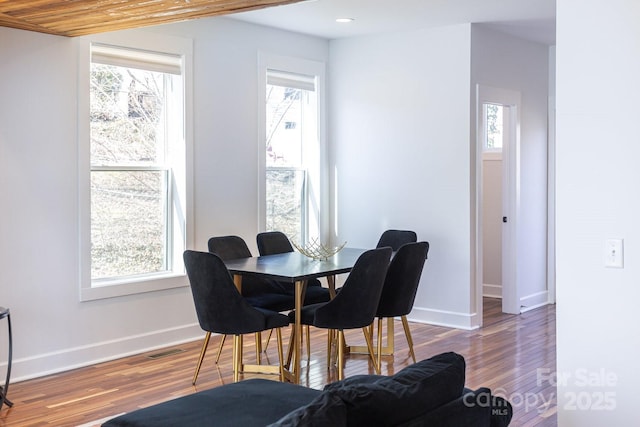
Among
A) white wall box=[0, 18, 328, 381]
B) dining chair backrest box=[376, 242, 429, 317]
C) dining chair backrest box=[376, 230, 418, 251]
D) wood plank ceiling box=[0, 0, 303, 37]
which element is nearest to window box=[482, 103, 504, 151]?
dining chair backrest box=[376, 230, 418, 251]

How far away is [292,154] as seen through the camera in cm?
698

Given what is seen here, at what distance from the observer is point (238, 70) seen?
20.3 feet

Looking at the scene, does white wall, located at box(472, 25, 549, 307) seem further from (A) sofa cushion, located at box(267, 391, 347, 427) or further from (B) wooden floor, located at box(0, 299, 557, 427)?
(A) sofa cushion, located at box(267, 391, 347, 427)

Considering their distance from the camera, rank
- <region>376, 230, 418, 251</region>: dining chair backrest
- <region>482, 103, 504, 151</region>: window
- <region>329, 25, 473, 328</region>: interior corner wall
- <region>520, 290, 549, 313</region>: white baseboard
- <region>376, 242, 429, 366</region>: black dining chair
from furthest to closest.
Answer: <region>482, 103, 504, 151</region>: window
<region>520, 290, 549, 313</region>: white baseboard
<region>329, 25, 473, 328</region>: interior corner wall
<region>376, 230, 418, 251</region>: dining chair backrest
<region>376, 242, 429, 366</region>: black dining chair

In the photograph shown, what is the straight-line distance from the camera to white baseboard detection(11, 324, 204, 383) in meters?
4.78

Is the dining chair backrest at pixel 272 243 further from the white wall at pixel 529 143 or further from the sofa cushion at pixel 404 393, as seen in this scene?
the sofa cushion at pixel 404 393

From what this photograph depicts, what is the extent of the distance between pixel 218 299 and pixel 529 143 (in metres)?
4.17

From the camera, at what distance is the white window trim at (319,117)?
6410 mm

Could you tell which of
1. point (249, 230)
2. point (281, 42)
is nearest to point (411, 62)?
point (281, 42)

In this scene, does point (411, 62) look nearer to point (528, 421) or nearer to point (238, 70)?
point (238, 70)
